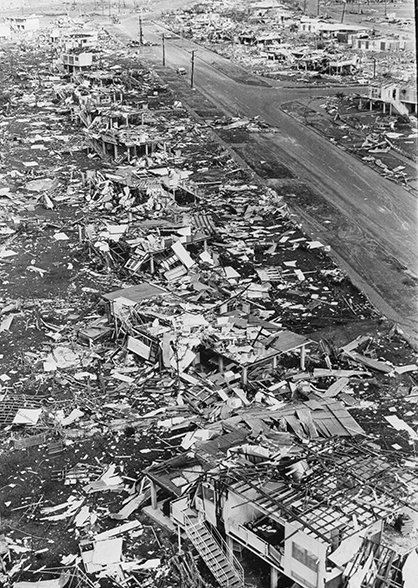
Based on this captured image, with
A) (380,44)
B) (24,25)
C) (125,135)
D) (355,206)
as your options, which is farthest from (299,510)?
(24,25)

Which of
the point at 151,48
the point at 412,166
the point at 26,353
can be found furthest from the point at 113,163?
the point at 151,48

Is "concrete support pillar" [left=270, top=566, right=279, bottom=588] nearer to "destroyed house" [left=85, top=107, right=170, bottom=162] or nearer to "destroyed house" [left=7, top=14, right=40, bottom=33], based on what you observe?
"destroyed house" [left=85, top=107, right=170, bottom=162]

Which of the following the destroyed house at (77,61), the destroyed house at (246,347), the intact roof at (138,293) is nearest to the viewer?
the destroyed house at (246,347)

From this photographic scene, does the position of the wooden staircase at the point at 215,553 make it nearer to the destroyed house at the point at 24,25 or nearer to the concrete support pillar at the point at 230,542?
the concrete support pillar at the point at 230,542

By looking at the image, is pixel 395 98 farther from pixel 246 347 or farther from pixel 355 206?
pixel 246 347

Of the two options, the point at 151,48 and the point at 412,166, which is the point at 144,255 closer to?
the point at 412,166

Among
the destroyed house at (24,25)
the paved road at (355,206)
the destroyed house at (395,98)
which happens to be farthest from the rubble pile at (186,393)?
the destroyed house at (24,25)

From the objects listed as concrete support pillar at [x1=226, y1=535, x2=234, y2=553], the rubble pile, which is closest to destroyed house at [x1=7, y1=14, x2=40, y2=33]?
the rubble pile
